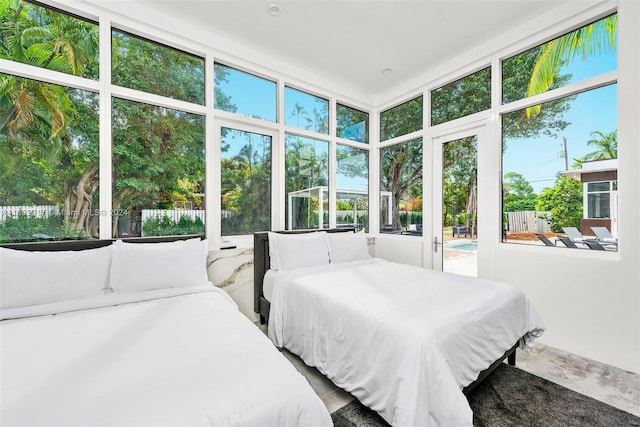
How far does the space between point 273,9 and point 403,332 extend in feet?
9.70

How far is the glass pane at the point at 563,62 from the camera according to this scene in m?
Answer: 2.53

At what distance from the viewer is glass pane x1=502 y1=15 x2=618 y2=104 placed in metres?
2.53

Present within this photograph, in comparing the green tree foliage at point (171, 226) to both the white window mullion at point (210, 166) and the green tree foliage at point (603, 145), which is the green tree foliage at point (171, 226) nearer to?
the white window mullion at point (210, 166)

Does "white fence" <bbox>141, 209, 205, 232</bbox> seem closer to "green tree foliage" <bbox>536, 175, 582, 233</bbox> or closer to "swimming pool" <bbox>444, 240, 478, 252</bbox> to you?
"swimming pool" <bbox>444, 240, 478, 252</bbox>

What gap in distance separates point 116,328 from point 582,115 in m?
4.04

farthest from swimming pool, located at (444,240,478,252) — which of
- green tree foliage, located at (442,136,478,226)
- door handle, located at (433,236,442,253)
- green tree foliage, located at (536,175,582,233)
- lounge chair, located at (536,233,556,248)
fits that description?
green tree foliage, located at (536,175,582,233)

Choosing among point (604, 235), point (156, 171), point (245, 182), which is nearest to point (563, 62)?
point (604, 235)

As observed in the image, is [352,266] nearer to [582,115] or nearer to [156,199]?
[156,199]

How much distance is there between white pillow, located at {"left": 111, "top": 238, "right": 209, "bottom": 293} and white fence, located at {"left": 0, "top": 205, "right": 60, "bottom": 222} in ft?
1.99

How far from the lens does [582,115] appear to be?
2.68 meters

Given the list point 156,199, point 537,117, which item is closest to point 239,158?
point 156,199

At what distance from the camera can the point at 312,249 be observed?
126 inches

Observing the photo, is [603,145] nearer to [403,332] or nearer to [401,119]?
[401,119]

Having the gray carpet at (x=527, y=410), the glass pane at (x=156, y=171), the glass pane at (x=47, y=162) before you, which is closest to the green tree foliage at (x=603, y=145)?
the gray carpet at (x=527, y=410)
